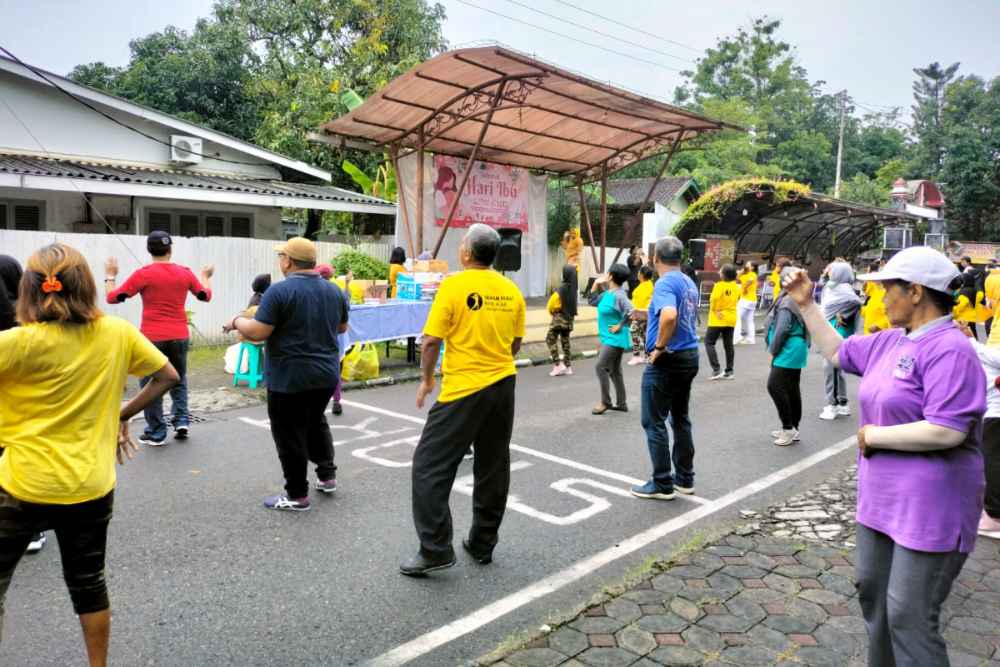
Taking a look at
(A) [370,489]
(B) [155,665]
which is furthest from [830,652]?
(A) [370,489]

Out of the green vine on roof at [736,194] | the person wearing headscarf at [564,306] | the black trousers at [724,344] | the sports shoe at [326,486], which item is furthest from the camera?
the green vine on roof at [736,194]

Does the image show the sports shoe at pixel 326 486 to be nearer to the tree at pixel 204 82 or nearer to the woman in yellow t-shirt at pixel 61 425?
the woman in yellow t-shirt at pixel 61 425

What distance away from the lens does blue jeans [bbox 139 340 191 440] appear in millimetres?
6652

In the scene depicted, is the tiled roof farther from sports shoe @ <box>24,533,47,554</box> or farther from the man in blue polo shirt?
sports shoe @ <box>24,533,47,554</box>

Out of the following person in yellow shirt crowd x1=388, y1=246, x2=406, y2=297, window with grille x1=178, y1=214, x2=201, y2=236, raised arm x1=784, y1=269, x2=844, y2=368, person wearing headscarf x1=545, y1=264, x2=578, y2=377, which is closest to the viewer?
raised arm x1=784, y1=269, x2=844, y2=368

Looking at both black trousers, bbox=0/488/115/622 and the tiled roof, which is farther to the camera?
the tiled roof

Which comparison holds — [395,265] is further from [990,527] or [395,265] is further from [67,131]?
[990,527]

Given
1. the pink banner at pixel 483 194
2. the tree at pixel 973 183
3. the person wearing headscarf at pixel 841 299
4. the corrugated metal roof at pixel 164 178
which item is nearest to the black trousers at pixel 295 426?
the person wearing headscarf at pixel 841 299

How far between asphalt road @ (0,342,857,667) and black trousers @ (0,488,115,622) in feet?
2.11

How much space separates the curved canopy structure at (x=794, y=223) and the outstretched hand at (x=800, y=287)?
19.7 meters

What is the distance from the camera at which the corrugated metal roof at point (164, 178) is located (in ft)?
41.6

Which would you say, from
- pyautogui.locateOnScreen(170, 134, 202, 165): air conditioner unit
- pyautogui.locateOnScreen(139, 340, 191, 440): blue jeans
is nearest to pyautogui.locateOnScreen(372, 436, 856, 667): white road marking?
pyautogui.locateOnScreen(139, 340, 191, 440): blue jeans

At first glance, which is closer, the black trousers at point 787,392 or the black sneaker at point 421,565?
the black sneaker at point 421,565

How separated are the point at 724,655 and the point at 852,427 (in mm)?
5867
